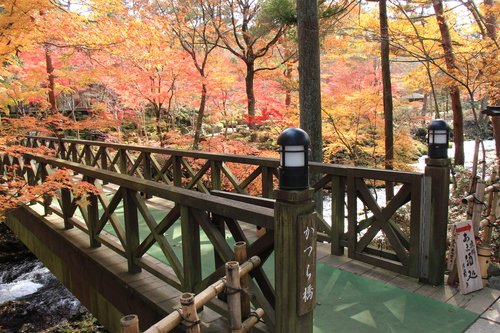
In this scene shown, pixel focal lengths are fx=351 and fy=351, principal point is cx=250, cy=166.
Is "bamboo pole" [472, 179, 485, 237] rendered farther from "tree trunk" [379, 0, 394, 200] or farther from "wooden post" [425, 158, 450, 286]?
"tree trunk" [379, 0, 394, 200]

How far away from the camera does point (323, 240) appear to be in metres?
4.10

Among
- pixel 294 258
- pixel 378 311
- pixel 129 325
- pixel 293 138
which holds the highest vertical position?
pixel 293 138

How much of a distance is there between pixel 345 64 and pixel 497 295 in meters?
13.3

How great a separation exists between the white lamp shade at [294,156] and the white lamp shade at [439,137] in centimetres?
174

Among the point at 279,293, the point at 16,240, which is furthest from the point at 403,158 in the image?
the point at 16,240

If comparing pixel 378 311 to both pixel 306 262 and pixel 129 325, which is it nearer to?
pixel 306 262

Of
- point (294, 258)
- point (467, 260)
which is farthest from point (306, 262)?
point (467, 260)

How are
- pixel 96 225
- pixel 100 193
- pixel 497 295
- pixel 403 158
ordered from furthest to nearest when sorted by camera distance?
pixel 403 158 → pixel 96 225 → pixel 100 193 → pixel 497 295

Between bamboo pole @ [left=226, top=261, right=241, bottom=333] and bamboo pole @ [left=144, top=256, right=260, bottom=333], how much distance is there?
0.07 meters

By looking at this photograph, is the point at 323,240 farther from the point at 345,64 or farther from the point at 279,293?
the point at 345,64

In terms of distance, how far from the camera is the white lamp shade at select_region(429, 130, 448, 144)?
9.91ft

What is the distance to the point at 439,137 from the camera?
3.03 m

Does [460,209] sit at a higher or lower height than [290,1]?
lower

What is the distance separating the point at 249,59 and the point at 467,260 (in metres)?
11.2
